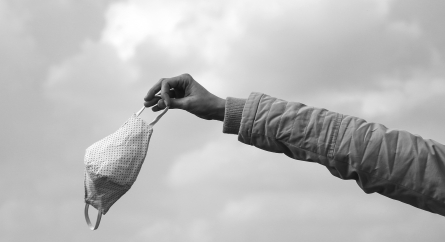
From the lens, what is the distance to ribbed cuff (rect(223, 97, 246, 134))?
8.50 ft

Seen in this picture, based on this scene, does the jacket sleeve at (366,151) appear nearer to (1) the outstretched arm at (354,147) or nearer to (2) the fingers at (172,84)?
(1) the outstretched arm at (354,147)

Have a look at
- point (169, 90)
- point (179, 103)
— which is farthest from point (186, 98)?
point (169, 90)

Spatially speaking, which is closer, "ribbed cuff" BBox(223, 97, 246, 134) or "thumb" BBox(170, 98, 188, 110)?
"ribbed cuff" BBox(223, 97, 246, 134)

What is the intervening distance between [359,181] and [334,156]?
19 centimetres

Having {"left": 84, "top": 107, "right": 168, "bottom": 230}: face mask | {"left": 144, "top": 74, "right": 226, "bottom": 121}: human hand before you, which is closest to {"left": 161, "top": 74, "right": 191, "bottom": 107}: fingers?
{"left": 144, "top": 74, "right": 226, "bottom": 121}: human hand

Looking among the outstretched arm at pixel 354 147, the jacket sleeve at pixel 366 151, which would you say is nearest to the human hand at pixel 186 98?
the outstretched arm at pixel 354 147

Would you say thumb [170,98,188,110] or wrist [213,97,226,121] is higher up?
thumb [170,98,188,110]

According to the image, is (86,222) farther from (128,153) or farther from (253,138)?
(253,138)

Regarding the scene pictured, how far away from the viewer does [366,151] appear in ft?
7.56

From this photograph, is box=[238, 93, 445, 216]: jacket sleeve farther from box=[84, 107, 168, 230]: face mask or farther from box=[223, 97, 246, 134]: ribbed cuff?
box=[84, 107, 168, 230]: face mask

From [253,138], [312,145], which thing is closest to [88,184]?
[253,138]

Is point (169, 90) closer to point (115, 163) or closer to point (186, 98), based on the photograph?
point (186, 98)

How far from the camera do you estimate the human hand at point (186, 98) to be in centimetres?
274

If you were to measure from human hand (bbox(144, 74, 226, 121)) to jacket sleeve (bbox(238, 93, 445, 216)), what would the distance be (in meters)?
0.40
